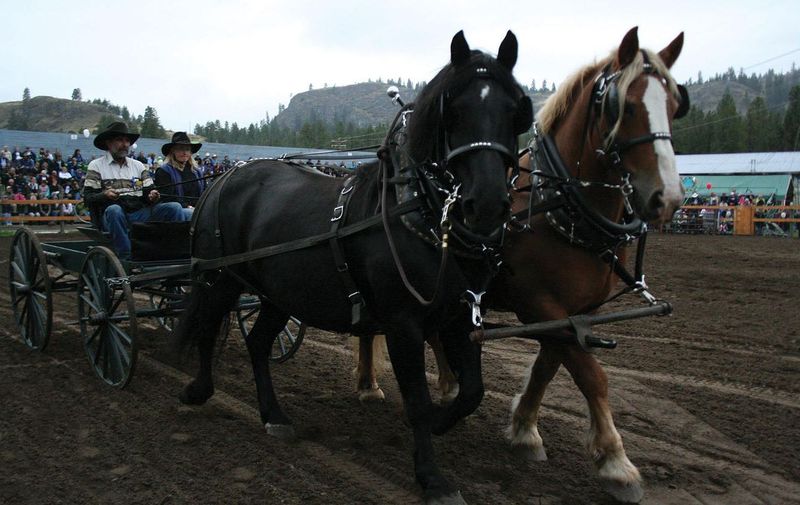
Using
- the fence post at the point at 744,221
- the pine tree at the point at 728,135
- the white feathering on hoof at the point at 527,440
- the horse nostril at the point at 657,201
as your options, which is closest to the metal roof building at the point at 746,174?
the fence post at the point at 744,221

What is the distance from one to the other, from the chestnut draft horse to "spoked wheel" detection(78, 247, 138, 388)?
2.71m

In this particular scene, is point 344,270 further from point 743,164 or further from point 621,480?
point 743,164

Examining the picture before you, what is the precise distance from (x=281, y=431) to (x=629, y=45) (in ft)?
10.2

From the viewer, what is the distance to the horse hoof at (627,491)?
11.2 ft

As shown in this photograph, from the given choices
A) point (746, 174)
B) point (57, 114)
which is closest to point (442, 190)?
point (746, 174)

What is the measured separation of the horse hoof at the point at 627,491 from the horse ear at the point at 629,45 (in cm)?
218

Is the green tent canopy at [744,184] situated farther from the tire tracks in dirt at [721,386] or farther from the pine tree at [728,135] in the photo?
the pine tree at [728,135]

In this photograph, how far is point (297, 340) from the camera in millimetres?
6012

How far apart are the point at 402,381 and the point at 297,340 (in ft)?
8.87

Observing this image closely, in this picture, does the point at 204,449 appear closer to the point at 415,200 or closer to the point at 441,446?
the point at 441,446

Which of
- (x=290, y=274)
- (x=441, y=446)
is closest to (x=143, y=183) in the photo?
(x=290, y=274)

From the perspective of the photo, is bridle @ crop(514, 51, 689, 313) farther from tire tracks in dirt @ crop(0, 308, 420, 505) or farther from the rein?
tire tracks in dirt @ crop(0, 308, 420, 505)

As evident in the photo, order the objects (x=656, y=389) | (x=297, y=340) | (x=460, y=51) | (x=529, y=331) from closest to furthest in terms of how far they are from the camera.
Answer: (x=460, y=51) < (x=529, y=331) < (x=656, y=389) < (x=297, y=340)

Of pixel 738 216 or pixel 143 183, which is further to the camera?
pixel 738 216
